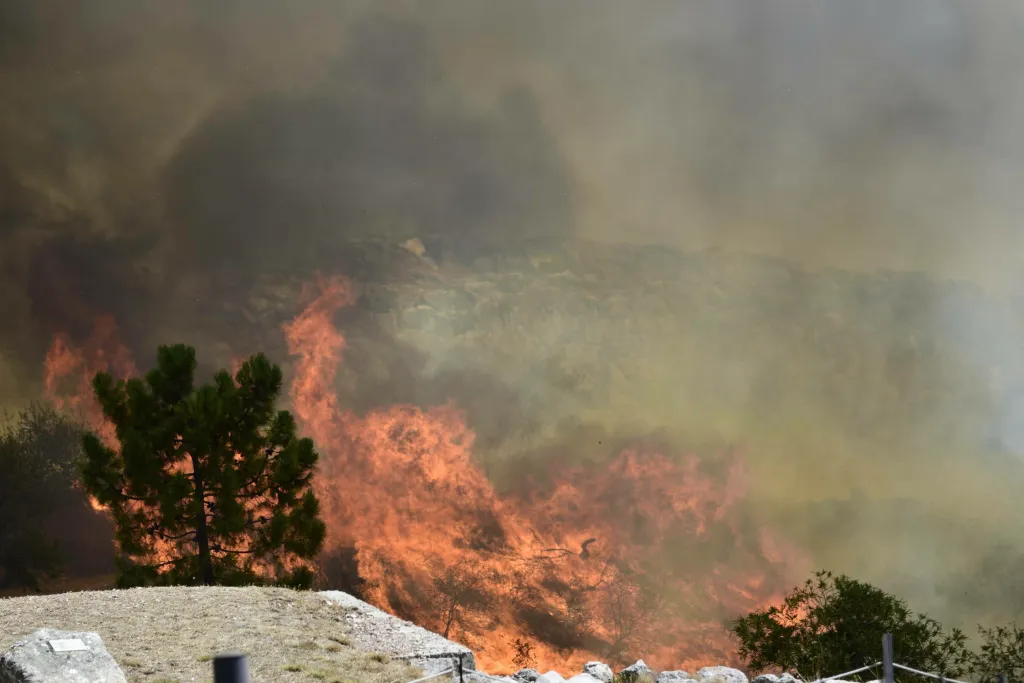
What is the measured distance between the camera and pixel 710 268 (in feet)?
80.5

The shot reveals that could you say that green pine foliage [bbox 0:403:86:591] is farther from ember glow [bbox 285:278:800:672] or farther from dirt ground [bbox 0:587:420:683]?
dirt ground [bbox 0:587:420:683]

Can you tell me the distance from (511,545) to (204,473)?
858 centimetres

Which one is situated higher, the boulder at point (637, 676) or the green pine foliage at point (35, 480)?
the green pine foliage at point (35, 480)

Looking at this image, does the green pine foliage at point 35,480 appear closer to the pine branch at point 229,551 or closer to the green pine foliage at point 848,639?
the pine branch at point 229,551

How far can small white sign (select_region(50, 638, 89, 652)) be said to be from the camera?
8609mm

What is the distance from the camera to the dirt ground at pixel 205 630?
32.5ft

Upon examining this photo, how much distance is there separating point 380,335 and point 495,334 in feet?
9.81

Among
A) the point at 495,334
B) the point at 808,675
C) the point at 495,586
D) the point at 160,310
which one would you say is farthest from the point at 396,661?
the point at 160,310

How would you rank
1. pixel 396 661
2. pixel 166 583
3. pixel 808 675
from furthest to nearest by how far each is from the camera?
1. pixel 166 583
2. pixel 808 675
3. pixel 396 661

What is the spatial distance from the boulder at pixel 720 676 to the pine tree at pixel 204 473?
7.94 m

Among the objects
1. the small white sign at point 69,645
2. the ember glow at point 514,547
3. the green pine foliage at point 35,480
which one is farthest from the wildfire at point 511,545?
the small white sign at point 69,645

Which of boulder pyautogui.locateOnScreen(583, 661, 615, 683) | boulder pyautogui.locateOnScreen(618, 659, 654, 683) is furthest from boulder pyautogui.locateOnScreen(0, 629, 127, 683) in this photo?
boulder pyautogui.locateOnScreen(583, 661, 615, 683)

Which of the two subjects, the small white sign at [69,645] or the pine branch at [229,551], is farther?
the pine branch at [229,551]

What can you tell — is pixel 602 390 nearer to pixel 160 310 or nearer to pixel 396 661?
pixel 160 310
